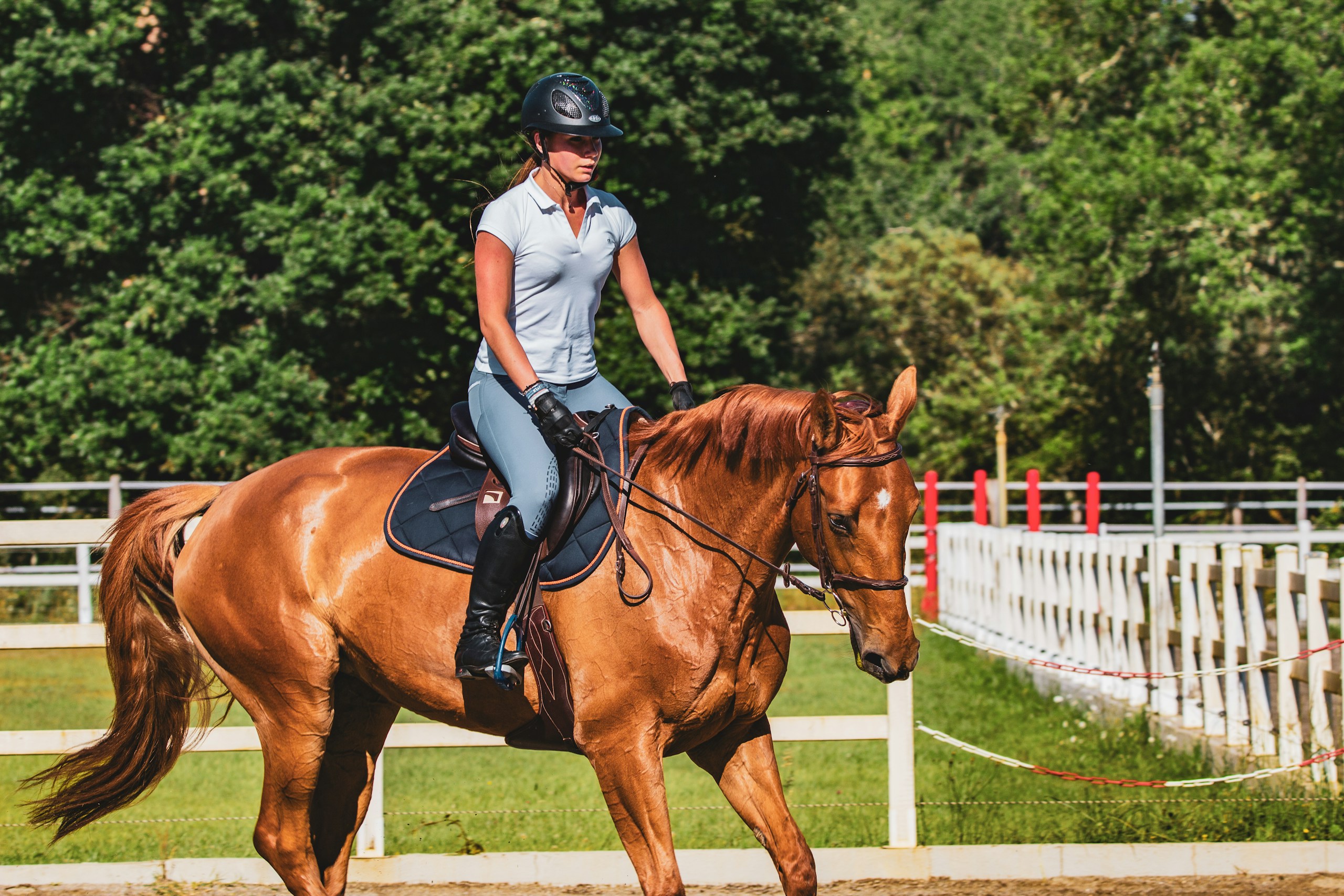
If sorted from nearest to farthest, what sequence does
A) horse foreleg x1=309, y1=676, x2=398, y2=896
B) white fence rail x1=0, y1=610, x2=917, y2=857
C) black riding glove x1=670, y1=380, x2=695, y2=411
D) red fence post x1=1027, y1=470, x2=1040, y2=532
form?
black riding glove x1=670, y1=380, x2=695, y2=411
horse foreleg x1=309, y1=676, x2=398, y2=896
white fence rail x1=0, y1=610, x2=917, y2=857
red fence post x1=1027, y1=470, x2=1040, y2=532

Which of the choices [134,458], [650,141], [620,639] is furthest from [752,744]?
[134,458]

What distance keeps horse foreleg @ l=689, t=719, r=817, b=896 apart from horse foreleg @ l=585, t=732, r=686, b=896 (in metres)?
0.29

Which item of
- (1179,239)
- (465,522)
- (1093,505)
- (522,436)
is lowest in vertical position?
(1093,505)

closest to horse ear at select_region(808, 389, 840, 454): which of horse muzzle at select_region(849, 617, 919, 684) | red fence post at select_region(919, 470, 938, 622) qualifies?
horse muzzle at select_region(849, 617, 919, 684)

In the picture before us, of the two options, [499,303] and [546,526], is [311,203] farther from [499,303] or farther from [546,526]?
[546,526]

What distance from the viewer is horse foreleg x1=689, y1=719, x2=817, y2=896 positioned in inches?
177

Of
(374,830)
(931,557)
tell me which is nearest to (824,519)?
(374,830)

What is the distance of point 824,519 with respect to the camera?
4.30 m

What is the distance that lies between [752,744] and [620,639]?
0.62 meters

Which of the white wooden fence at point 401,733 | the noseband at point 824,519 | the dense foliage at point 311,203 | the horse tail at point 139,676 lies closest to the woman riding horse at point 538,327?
the noseband at point 824,519

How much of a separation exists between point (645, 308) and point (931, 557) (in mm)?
13565

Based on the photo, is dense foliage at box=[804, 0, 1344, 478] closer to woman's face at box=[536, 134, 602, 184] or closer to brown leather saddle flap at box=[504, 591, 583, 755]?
woman's face at box=[536, 134, 602, 184]

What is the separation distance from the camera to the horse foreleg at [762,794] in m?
4.49

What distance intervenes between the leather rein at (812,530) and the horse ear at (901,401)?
81 millimetres
